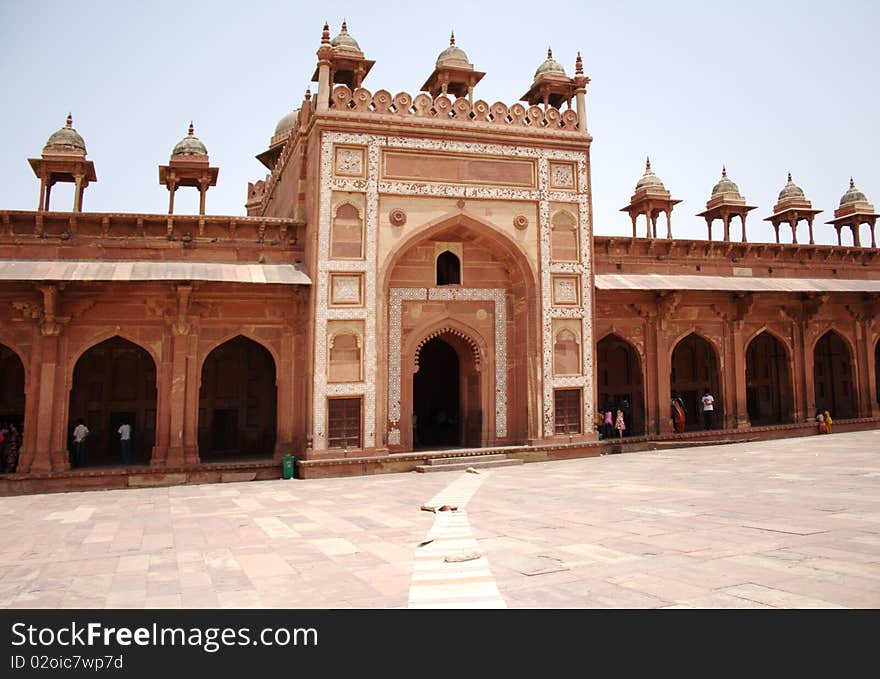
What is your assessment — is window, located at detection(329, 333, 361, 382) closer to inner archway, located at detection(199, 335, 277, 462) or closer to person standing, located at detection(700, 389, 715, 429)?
inner archway, located at detection(199, 335, 277, 462)

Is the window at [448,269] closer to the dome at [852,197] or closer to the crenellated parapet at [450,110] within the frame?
the crenellated parapet at [450,110]

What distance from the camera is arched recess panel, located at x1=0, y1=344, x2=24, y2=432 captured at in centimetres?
1678

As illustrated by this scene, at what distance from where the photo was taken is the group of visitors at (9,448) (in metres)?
14.1

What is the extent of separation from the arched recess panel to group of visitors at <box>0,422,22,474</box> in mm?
1771

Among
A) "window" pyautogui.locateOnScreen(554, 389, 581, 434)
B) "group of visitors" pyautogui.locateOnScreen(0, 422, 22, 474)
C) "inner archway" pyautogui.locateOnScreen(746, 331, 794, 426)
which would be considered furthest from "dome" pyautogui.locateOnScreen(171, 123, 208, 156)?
"inner archway" pyautogui.locateOnScreen(746, 331, 794, 426)

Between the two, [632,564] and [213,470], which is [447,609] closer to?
[632,564]

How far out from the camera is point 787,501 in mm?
8375

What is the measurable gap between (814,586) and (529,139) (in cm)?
1339

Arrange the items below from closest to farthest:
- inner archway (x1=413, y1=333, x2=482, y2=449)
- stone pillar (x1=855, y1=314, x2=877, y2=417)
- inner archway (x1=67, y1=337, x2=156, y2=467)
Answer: inner archway (x1=67, y1=337, x2=156, y2=467) → inner archway (x1=413, y1=333, x2=482, y2=449) → stone pillar (x1=855, y1=314, x2=877, y2=417)

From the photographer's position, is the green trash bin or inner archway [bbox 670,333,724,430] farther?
inner archway [bbox 670,333,724,430]

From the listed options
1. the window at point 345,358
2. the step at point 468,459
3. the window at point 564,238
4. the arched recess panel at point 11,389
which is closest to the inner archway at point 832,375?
the window at point 564,238

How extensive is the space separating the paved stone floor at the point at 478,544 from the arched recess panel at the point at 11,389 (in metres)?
5.93
